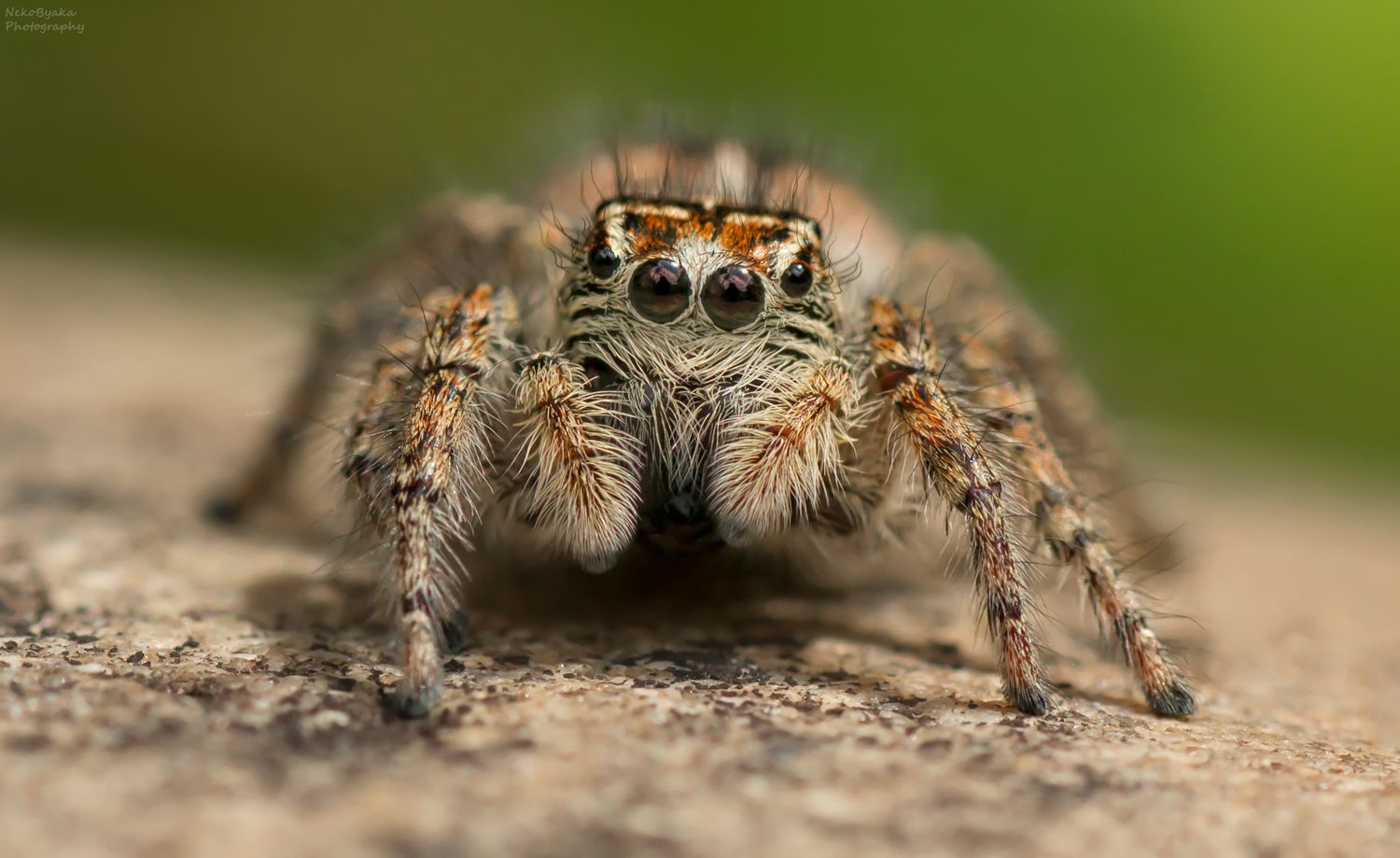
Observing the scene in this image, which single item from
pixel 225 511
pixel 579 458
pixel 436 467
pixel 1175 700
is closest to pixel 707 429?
→ pixel 579 458

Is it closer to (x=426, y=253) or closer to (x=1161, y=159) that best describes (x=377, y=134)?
(x=1161, y=159)

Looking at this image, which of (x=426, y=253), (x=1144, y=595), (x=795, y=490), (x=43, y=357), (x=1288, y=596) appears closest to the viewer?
(x=795, y=490)

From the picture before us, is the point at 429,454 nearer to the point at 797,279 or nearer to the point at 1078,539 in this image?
the point at 797,279

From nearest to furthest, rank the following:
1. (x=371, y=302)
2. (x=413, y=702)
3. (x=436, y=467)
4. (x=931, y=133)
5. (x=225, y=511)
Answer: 1. (x=413, y=702)
2. (x=436, y=467)
3. (x=371, y=302)
4. (x=225, y=511)
5. (x=931, y=133)

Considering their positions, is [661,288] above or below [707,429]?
above

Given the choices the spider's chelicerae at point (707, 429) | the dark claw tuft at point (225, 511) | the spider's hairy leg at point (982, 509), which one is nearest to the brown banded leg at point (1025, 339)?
the spider's chelicerae at point (707, 429)

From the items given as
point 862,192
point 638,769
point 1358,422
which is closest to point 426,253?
point 862,192

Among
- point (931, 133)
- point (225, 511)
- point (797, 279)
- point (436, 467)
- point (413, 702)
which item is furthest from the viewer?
point (931, 133)
